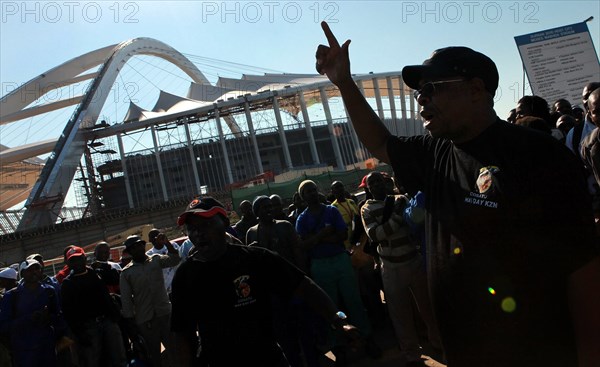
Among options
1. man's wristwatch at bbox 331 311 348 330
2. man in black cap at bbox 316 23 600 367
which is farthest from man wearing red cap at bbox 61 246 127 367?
man in black cap at bbox 316 23 600 367

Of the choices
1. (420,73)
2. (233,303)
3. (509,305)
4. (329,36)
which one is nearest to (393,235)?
(233,303)

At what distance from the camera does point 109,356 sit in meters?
6.45

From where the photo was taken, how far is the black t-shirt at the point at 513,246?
5.44 feet

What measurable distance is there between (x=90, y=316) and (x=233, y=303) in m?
4.28

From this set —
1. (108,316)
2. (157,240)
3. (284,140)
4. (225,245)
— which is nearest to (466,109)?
(225,245)

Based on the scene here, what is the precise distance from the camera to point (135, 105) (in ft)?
208

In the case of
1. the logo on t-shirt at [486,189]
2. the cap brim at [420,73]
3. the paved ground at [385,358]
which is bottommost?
the paved ground at [385,358]

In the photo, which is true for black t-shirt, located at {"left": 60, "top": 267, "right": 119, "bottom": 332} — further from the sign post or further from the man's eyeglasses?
the sign post

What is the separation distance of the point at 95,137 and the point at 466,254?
60.2 metres

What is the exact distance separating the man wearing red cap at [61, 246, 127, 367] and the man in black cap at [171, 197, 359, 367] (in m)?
3.99

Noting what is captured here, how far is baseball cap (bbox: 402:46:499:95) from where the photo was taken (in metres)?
1.97

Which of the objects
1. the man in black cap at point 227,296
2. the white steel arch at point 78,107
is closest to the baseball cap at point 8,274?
the man in black cap at point 227,296

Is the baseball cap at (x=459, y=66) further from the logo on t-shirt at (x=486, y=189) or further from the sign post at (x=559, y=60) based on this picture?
the sign post at (x=559, y=60)

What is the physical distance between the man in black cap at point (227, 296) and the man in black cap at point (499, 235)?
979 mm
